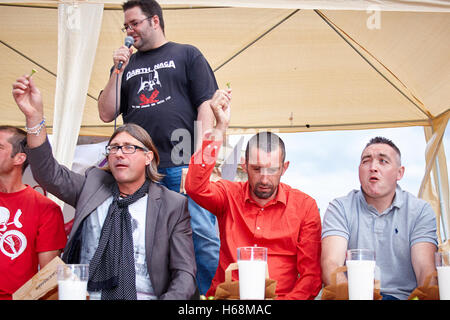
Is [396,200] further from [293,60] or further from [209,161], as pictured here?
[293,60]

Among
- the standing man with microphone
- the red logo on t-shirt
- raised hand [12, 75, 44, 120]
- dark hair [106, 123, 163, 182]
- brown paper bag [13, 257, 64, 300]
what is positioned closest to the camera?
brown paper bag [13, 257, 64, 300]

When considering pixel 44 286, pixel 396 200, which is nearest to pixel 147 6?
pixel 396 200

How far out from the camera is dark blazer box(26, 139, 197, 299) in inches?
83.3

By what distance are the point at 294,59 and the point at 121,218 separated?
340 centimetres

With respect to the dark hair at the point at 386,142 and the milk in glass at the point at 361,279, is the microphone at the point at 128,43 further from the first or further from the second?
the milk in glass at the point at 361,279

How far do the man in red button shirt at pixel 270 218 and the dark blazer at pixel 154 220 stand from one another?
0.15 metres

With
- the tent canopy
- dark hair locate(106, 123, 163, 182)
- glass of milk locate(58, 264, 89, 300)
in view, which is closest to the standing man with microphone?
dark hair locate(106, 123, 163, 182)

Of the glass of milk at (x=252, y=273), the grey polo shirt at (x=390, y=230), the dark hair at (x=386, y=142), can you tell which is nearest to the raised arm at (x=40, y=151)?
the glass of milk at (x=252, y=273)

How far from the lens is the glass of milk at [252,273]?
60.4 inches

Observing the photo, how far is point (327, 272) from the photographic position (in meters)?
2.12

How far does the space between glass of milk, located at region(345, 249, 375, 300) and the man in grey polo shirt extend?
21.7 inches

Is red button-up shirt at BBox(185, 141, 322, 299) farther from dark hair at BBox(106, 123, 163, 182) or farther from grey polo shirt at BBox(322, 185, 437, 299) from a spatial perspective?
dark hair at BBox(106, 123, 163, 182)

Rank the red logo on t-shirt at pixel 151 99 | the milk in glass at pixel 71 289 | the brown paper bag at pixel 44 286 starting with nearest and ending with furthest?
the milk in glass at pixel 71 289
the brown paper bag at pixel 44 286
the red logo on t-shirt at pixel 151 99
